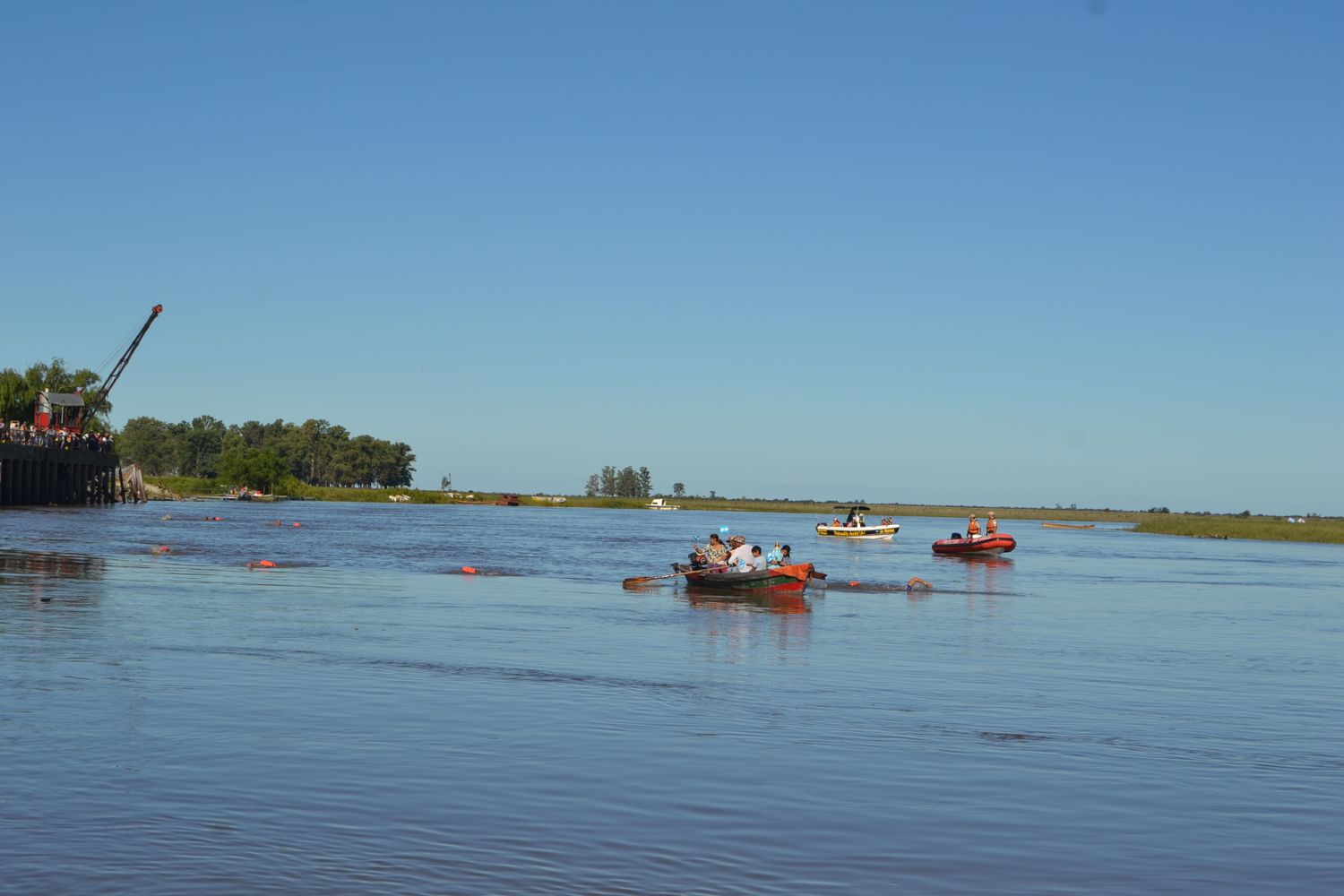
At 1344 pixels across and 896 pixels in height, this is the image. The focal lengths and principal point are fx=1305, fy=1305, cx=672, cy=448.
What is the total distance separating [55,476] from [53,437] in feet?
12.2

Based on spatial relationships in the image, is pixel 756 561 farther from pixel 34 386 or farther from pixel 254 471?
pixel 254 471

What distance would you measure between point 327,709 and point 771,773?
19.3ft

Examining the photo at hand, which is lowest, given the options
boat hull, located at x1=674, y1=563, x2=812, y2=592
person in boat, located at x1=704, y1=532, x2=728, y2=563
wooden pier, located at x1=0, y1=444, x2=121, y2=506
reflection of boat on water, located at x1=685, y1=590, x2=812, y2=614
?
reflection of boat on water, located at x1=685, y1=590, x2=812, y2=614

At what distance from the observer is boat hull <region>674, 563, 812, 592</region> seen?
130 feet

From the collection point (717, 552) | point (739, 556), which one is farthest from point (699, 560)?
point (739, 556)

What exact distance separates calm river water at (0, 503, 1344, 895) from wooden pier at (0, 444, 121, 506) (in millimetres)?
63879

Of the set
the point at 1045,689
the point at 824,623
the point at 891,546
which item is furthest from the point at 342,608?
the point at 891,546

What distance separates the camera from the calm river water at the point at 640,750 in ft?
33.0

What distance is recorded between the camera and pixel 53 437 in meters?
104

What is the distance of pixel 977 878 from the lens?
10070 millimetres

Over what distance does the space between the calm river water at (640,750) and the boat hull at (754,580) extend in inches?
235

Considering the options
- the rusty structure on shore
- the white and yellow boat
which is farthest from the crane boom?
the white and yellow boat

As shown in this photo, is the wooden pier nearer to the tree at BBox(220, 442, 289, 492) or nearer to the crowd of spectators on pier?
the crowd of spectators on pier

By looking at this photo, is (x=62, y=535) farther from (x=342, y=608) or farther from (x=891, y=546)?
(x=891, y=546)
